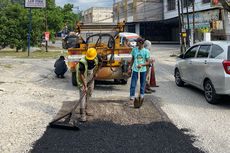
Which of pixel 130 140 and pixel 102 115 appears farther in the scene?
pixel 102 115

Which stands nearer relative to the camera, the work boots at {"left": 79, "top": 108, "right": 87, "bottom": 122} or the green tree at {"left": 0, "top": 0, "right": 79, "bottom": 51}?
the work boots at {"left": 79, "top": 108, "right": 87, "bottom": 122}

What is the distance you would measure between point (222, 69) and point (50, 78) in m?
8.33

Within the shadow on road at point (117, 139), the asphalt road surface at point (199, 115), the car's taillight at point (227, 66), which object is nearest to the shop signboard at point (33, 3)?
the asphalt road surface at point (199, 115)

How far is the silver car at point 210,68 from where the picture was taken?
8578mm

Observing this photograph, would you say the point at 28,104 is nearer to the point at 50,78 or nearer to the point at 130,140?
the point at 130,140

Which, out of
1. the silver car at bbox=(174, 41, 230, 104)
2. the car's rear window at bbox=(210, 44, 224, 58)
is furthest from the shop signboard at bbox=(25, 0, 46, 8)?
the car's rear window at bbox=(210, 44, 224, 58)

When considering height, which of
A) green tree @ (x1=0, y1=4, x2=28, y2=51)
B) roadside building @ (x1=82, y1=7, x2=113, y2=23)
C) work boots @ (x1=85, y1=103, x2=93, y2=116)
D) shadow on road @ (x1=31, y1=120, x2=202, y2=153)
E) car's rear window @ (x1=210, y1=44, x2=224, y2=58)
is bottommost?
shadow on road @ (x1=31, y1=120, x2=202, y2=153)

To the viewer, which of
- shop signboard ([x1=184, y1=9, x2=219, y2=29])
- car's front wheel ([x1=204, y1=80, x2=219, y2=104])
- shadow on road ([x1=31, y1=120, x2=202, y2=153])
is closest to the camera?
shadow on road ([x1=31, y1=120, x2=202, y2=153])

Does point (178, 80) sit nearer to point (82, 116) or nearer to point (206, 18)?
point (82, 116)

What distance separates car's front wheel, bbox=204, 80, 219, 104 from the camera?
8947mm

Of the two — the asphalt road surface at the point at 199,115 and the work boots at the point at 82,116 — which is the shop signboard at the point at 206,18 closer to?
the asphalt road surface at the point at 199,115

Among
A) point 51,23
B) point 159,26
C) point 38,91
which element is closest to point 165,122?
point 38,91

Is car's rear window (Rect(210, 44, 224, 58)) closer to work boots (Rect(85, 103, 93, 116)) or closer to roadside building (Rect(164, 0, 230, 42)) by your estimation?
work boots (Rect(85, 103, 93, 116))

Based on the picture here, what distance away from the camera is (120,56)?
11.4 metres
